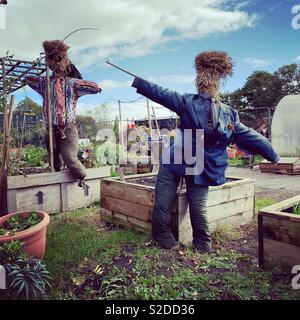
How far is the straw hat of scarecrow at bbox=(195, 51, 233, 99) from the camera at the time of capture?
2.61 meters

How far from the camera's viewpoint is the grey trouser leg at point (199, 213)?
2.66 m

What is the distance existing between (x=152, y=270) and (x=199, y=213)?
653mm

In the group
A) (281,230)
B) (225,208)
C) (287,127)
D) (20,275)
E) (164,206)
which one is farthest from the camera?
(287,127)

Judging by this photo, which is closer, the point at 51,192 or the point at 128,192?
the point at 128,192

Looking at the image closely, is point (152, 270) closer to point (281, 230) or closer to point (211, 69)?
point (281, 230)

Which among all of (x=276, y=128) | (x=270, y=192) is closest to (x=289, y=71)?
(x=276, y=128)

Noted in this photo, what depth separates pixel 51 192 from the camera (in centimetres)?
403

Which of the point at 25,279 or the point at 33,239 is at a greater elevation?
the point at 33,239

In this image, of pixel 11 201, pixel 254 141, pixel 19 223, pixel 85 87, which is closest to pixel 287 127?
pixel 85 87

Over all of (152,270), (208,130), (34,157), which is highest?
(208,130)

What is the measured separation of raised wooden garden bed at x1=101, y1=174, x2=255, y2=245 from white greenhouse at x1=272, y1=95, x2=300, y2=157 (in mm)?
7328

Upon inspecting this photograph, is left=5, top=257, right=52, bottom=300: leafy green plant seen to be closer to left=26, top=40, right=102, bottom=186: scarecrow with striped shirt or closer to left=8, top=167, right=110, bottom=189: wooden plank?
left=8, top=167, right=110, bottom=189: wooden plank

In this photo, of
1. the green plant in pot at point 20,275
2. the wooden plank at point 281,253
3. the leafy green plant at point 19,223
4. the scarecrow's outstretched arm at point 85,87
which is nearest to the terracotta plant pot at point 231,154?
the scarecrow's outstretched arm at point 85,87

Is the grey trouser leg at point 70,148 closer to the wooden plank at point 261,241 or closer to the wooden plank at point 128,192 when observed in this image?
the wooden plank at point 128,192
